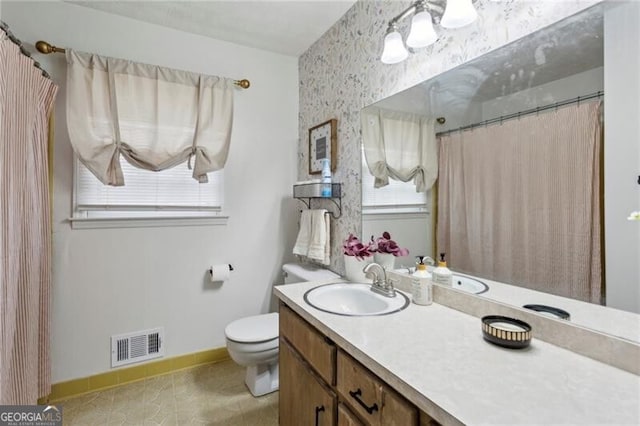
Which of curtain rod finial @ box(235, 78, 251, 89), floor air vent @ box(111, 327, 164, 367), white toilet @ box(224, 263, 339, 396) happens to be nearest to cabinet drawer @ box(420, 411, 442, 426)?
white toilet @ box(224, 263, 339, 396)

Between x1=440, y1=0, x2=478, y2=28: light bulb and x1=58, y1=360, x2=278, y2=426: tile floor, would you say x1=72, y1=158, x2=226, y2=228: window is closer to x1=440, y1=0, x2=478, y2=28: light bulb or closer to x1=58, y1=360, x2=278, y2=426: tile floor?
x1=58, y1=360, x2=278, y2=426: tile floor

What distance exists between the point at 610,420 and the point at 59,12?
9.62 feet

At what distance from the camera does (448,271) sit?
1269 mm

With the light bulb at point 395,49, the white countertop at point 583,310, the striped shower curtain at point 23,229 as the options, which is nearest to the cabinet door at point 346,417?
the white countertop at point 583,310

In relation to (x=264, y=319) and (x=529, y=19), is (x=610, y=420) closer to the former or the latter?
(x=529, y=19)

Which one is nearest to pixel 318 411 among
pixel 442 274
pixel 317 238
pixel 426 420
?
pixel 426 420

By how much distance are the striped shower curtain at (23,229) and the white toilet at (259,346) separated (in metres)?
0.93

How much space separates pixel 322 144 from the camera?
7.15ft

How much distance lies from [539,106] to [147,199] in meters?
2.19

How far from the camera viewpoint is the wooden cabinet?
30.4 inches

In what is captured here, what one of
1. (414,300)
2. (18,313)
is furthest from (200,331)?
(414,300)

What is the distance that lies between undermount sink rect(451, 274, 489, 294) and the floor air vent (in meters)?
1.94

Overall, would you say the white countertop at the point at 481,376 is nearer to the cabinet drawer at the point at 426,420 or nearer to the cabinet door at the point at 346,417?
the cabinet drawer at the point at 426,420

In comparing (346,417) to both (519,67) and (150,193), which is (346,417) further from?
(150,193)
